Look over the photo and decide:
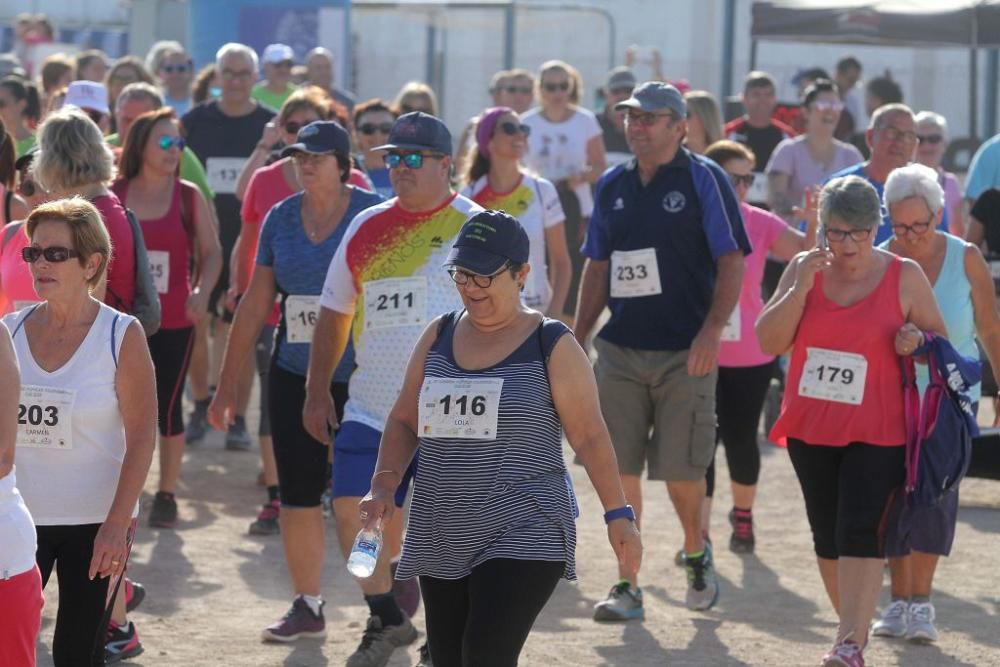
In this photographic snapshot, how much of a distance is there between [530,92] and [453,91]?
6.48 m

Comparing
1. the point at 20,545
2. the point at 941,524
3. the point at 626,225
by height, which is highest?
the point at 626,225

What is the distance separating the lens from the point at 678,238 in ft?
24.0

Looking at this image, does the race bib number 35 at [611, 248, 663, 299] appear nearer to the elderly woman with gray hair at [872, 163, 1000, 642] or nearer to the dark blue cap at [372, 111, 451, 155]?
the elderly woman with gray hair at [872, 163, 1000, 642]

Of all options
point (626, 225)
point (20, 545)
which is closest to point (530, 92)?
point (626, 225)

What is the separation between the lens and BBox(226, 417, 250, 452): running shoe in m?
10.9

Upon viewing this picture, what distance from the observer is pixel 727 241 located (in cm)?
724

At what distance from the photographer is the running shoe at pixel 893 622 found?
23.5ft

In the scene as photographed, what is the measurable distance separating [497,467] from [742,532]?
4.30 metres

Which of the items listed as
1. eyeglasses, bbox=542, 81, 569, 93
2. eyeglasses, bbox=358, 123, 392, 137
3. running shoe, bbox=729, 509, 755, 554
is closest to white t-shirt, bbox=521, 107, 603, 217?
eyeglasses, bbox=542, 81, 569, 93

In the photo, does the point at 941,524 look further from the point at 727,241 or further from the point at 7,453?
the point at 7,453

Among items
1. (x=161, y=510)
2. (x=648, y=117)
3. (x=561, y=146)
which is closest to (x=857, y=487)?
(x=648, y=117)

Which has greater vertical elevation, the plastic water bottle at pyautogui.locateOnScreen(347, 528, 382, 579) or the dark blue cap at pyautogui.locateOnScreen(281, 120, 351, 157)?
the dark blue cap at pyautogui.locateOnScreen(281, 120, 351, 157)

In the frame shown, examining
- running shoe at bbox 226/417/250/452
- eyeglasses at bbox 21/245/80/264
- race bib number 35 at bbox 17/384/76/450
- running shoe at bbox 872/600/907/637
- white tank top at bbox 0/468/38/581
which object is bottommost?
running shoe at bbox 226/417/250/452

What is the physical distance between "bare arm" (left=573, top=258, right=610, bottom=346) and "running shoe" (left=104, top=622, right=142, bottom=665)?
7.14 feet
